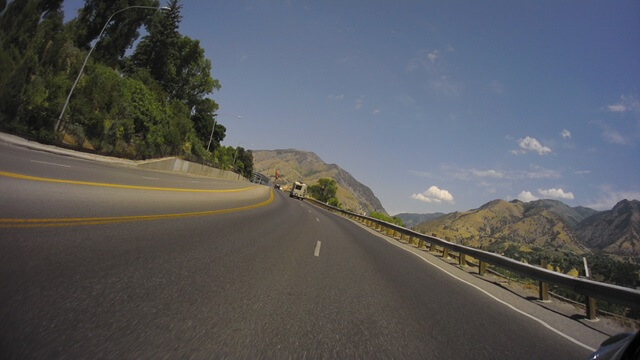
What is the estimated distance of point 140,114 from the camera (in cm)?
3425

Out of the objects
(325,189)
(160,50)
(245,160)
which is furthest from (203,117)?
(325,189)

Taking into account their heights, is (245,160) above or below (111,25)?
below

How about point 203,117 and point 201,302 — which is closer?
point 201,302

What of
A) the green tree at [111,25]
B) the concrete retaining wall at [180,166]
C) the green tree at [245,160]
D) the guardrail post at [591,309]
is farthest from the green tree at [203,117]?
the guardrail post at [591,309]

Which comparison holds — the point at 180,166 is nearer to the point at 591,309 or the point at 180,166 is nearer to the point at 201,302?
the point at 201,302

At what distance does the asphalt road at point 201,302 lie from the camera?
283cm

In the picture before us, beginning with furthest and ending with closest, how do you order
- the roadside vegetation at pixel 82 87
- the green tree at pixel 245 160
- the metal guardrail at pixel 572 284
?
the green tree at pixel 245 160 → the roadside vegetation at pixel 82 87 → the metal guardrail at pixel 572 284

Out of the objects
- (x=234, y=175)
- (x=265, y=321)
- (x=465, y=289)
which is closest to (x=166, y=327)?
(x=265, y=321)

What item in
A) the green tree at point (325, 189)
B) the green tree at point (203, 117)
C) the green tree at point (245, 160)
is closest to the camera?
the green tree at point (203, 117)

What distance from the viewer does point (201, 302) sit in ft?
12.9

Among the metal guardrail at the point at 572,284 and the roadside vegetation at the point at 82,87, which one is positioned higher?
the roadside vegetation at the point at 82,87

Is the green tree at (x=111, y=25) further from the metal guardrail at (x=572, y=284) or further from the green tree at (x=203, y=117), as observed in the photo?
the metal guardrail at (x=572, y=284)

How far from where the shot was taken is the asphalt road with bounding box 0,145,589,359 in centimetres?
283

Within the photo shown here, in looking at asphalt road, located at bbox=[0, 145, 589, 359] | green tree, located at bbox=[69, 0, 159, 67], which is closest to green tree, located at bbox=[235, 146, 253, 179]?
green tree, located at bbox=[69, 0, 159, 67]
